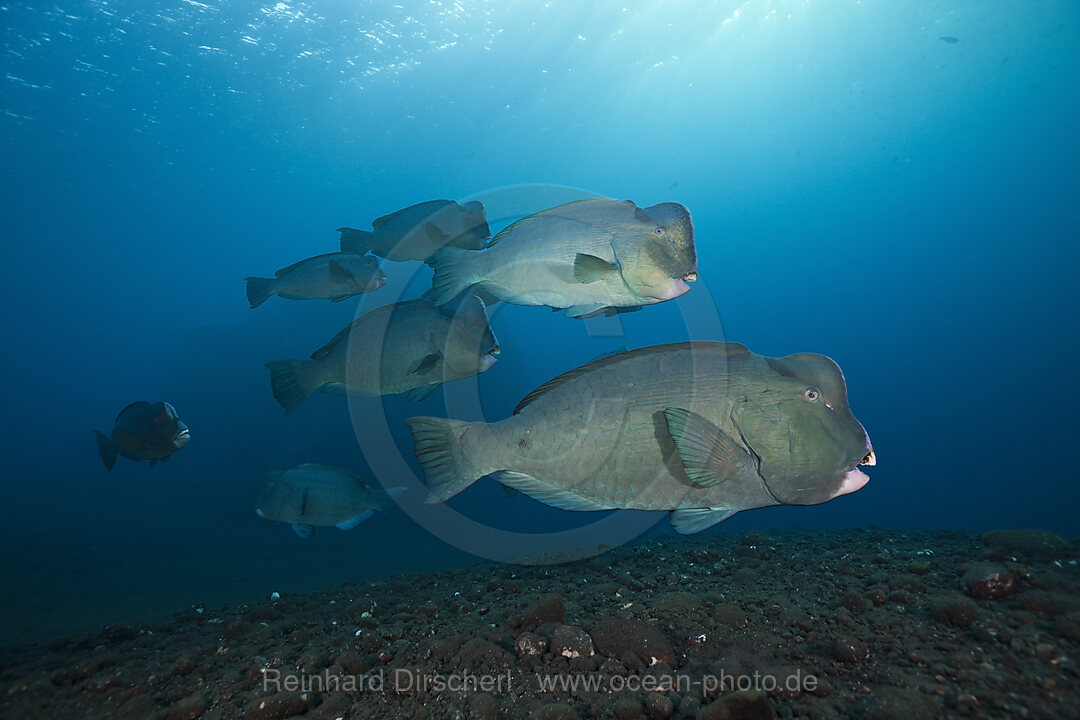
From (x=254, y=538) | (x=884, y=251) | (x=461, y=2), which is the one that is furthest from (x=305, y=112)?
(x=884, y=251)

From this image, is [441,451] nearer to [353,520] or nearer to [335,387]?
[335,387]

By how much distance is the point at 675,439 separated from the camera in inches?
85.6

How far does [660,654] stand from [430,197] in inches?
2121

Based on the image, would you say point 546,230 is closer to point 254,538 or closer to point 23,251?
point 254,538

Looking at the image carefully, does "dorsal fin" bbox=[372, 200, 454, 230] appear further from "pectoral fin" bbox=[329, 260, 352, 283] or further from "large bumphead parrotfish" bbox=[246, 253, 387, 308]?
"pectoral fin" bbox=[329, 260, 352, 283]

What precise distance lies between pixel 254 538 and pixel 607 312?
53.7 feet

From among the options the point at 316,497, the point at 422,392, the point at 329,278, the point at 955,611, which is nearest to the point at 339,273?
the point at 329,278

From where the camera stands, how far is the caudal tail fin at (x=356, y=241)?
4.98m

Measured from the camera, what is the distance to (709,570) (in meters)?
3.66

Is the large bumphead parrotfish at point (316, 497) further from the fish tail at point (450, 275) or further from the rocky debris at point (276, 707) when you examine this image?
the rocky debris at point (276, 707)

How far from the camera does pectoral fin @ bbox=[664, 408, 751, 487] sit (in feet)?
6.96

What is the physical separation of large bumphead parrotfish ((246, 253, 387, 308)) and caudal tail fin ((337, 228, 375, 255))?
104mm

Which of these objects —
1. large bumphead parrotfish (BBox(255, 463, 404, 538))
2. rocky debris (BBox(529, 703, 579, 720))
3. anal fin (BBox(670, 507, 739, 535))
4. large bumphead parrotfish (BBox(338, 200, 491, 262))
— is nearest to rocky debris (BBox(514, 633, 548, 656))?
rocky debris (BBox(529, 703, 579, 720))

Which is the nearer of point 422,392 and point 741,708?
point 741,708
